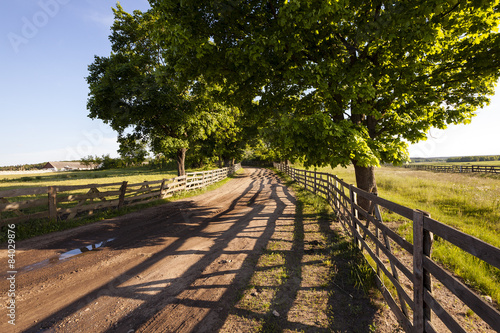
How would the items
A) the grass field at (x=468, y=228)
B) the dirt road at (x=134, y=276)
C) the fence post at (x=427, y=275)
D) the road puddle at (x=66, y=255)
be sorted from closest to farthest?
the fence post at (x=427, y=275), the dirt road at (x=134, y=276), the grass field at (x=468, y=228), the road puddle at (x=66, y=255)

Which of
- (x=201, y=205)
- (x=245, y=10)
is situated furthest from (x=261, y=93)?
(x=201, y=205)

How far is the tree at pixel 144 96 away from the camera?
1273 cm

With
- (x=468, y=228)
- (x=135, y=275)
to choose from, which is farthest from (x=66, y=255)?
(x=468, y=228)

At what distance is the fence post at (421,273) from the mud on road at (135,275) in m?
1.50

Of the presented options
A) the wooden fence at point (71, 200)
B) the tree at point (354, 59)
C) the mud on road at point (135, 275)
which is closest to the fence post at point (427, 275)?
the mud on road at point (135, 275)

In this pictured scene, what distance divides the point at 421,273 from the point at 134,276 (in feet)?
16.9

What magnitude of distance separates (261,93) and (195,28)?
135 inches

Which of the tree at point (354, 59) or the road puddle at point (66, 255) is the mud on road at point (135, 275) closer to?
the road puddle at point (66, 255)

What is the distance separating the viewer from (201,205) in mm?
12266

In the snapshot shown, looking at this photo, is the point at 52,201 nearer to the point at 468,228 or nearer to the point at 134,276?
the point at 134,276

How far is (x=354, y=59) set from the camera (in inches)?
304

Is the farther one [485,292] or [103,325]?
[485,292]

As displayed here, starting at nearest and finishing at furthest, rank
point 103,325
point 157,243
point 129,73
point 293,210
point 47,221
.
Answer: point 103,325
point 157,243
point 47,221
point 293,210
point 129,73

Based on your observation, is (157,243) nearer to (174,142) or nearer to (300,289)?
(300,289)
